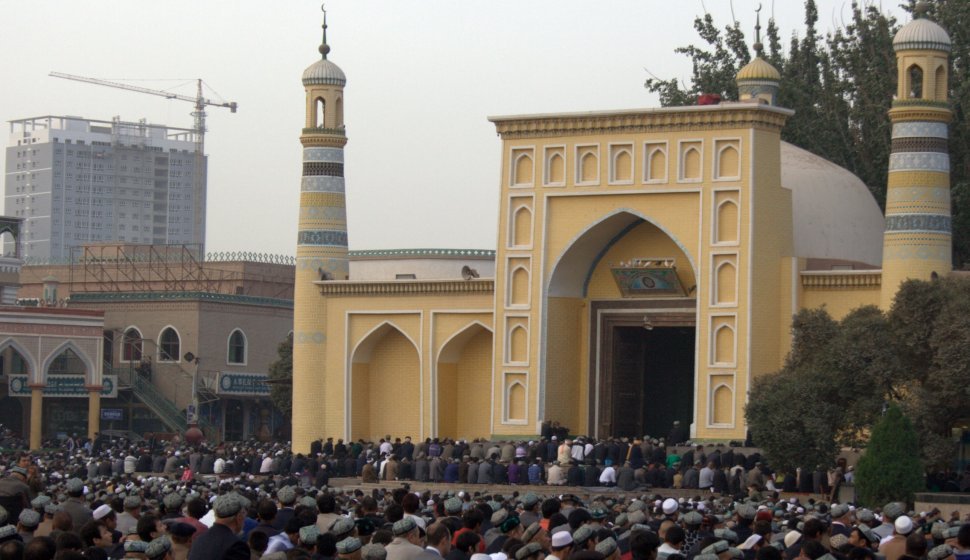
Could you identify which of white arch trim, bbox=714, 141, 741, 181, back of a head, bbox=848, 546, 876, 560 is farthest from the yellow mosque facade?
back of a head, bbox=848, 546, 876, 560

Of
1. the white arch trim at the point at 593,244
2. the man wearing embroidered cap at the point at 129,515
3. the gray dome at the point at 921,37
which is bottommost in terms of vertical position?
the man wearing embroidered cap at the point at 129,515

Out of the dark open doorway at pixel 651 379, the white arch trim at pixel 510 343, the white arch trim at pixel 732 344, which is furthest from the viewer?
the dark open doorway at pixel 651 379

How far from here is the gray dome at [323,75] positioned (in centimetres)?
3575

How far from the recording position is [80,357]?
43.7 m

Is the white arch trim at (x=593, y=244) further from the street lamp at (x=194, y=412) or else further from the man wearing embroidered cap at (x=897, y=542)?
the man wearing embroidered cap at (x=897, y=542)

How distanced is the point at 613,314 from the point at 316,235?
20.5 feet

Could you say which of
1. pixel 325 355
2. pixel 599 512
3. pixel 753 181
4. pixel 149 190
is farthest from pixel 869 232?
pixel 149 190

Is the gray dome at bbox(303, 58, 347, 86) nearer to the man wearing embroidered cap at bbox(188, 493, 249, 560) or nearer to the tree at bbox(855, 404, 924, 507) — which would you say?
the tree at bbox(855, 404, 924, 507)

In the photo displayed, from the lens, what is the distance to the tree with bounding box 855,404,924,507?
22922mm

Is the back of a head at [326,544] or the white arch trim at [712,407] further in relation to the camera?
the white arch trim at [712,407]

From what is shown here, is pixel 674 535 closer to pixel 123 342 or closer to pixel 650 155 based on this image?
pixel 650 155

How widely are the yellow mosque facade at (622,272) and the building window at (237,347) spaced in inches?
473

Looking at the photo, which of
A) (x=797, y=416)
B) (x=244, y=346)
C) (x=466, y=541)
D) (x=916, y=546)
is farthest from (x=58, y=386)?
(x=916, y=546)

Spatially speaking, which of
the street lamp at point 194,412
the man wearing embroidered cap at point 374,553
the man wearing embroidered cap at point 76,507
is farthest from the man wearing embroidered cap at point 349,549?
the street lamp at point 194,412
